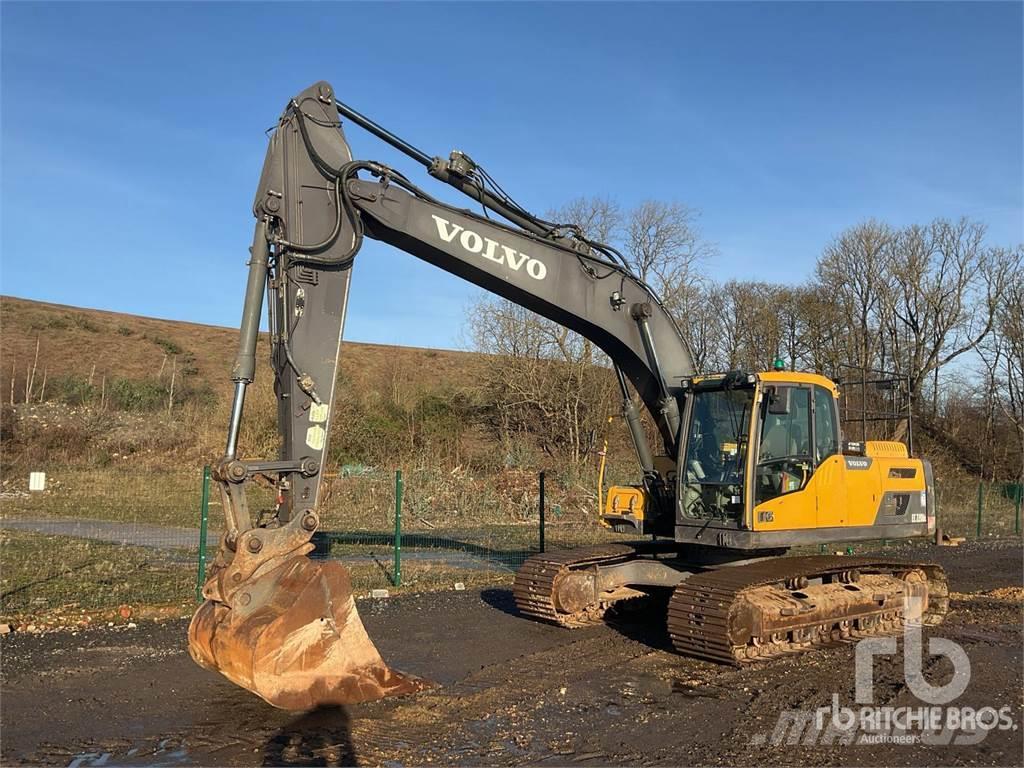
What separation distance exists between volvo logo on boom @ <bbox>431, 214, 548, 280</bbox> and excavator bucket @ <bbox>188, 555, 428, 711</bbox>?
10.6 feet

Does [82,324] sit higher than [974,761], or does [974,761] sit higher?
[82,324]

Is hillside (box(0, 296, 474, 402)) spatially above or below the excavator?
above

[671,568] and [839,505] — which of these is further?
[671,568]

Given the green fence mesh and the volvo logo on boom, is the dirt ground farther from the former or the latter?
the volvo logo on boom

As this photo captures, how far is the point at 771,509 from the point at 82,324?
48901mm

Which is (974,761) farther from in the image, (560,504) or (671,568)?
(560,504)

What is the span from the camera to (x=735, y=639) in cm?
771

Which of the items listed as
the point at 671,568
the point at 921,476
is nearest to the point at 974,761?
the point at 671,568

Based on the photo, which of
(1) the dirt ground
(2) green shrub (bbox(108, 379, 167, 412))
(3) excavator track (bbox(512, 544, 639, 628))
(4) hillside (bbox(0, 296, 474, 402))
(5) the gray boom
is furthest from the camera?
(4) hillside (bbox(0, 296, 474, 402))

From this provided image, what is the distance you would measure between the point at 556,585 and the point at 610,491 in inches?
51.6

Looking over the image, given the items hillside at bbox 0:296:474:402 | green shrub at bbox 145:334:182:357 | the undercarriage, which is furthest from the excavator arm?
green shrub at bbox 145:334:182:357

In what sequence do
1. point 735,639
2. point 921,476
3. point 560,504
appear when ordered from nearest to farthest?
point 735,639
point 921,476
point 560,504

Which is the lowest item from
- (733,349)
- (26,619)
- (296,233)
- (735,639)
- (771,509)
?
(26,619)

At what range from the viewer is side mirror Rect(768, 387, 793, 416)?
8.27 m
